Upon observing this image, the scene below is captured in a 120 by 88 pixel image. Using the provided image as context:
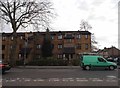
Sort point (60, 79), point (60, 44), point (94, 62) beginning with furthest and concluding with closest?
1. point (60, 44)
2. point (94, 62)
3. point (60, 79)

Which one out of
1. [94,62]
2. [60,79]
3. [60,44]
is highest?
[60,44]

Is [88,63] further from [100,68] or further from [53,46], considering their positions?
[53,46]

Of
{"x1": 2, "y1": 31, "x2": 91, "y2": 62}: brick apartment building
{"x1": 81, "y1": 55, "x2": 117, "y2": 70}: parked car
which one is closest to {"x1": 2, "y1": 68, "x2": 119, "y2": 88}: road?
{"x1": 81, "y1": 55, "x2": 117, "y2": 70}: parked car

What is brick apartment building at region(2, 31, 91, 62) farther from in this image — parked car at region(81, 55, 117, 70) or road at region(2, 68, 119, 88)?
road at region(2, 68, 119, 88)

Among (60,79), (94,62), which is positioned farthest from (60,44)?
(60,79)

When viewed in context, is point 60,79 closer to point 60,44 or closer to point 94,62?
point 94,62

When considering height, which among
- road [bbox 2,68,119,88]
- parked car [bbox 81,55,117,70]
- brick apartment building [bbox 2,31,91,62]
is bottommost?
road [bbox 2,68,119,88]

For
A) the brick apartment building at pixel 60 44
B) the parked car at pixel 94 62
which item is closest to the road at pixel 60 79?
the parked car at pixel 94 62

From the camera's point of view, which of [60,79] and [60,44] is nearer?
[60,79]

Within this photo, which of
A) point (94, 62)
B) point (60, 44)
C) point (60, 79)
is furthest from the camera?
Answer: point (60, 44)

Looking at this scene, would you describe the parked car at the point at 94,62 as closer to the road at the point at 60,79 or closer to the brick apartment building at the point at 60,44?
the road at the point at 60,79

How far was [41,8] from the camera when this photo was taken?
40.3m

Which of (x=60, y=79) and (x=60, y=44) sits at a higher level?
(x=60, y=44)

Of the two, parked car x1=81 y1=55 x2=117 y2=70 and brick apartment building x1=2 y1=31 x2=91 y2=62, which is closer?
parked car x1=81 y1=55 x2=117 y2=70
